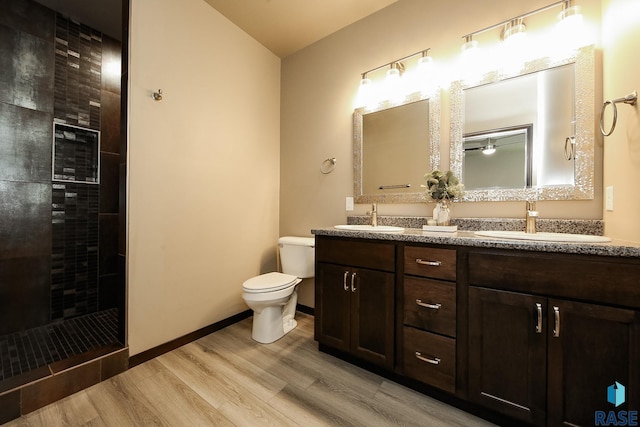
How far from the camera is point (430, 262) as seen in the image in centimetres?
127

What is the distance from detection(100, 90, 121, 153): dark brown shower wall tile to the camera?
229 cm

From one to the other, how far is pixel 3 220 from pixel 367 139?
2.82m

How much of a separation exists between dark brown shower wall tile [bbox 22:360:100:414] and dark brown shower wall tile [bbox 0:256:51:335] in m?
1.05

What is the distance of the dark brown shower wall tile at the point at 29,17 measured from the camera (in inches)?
71.0

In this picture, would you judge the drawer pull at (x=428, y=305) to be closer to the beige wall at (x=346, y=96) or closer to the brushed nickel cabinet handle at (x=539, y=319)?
the brushed nickel cabinet handle at (x=539, y=319)

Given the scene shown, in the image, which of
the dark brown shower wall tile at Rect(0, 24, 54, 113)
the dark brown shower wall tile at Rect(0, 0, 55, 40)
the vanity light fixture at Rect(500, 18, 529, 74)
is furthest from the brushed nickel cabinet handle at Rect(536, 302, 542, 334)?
the dark brown shower wall tile at Rect(0, 0, 55, 40)

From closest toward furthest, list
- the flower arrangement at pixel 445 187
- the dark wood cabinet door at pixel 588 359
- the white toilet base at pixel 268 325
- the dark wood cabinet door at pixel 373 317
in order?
the dark wood cabinet door at pixel 588 359 < the dark wood cabinet door at pixel 373 317 < the flower arrangement at pixel 445 187 < the white toilet base at pixel 268 325

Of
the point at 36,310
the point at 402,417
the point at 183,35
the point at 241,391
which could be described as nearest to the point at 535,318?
the point at 402,417

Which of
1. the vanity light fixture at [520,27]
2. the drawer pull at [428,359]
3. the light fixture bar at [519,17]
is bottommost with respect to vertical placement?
the drawer pull at [428,359]

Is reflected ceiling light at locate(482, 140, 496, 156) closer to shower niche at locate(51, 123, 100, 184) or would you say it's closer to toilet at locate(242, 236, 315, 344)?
toilet at locate(242, 236, 315, 344)

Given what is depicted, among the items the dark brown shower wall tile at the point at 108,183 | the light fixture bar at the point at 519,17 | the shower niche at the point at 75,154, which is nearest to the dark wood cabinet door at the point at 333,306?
the light fixture bar at the point at 519,17

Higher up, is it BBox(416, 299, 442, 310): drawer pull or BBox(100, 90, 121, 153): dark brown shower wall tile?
BBox(100, 90, 121, 153): dark brown shower wall tile

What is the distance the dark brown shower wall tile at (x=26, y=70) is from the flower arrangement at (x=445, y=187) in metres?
3.01

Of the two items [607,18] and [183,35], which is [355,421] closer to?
[607,18]
